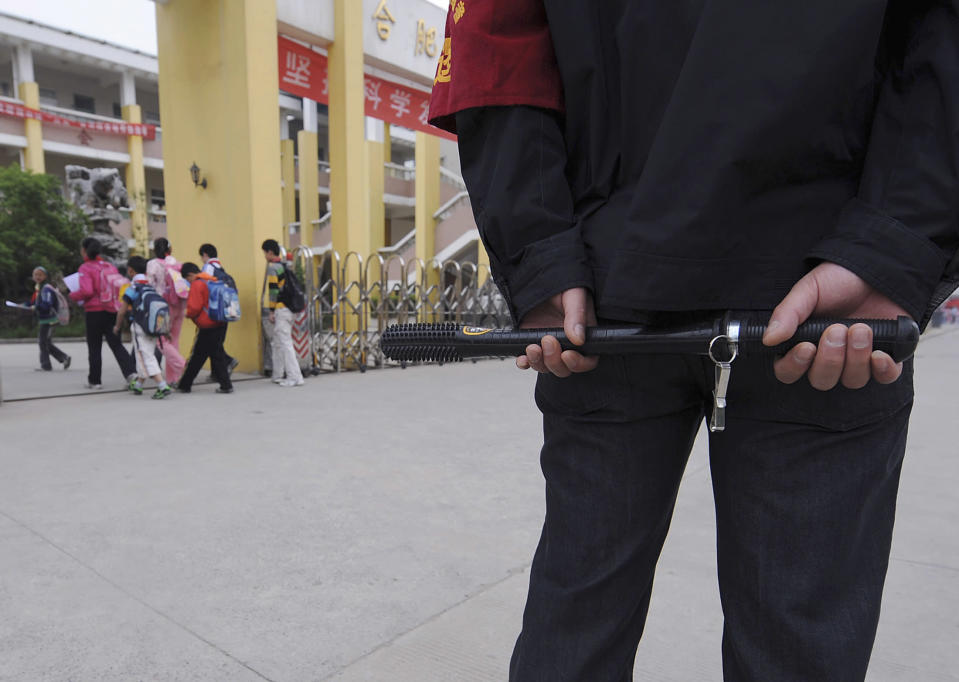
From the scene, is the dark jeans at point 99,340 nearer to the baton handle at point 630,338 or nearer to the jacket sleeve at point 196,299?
the jacket sleeve at point 196,299

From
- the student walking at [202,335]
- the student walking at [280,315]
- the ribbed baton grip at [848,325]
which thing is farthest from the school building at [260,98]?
the ribbed baton grip at [848,325]

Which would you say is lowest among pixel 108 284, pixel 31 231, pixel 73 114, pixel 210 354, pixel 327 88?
pixel 210 354

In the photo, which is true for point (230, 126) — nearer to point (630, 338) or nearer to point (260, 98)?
point (260, 98)

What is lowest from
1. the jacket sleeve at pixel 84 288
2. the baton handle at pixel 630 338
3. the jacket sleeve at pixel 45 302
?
the jacket sleeve at pixel 45 302

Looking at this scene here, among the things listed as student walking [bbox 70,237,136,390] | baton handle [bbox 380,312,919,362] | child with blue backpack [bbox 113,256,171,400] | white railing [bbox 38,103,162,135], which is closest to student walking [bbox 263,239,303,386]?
child with blue backpack [bbox 113,256,171,400]

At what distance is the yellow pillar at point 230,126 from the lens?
7.53 metres

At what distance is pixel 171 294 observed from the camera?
6.62 metres

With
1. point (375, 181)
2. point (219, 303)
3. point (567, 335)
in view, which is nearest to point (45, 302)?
point (219, 303)

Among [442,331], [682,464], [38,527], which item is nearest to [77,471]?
[38,527]

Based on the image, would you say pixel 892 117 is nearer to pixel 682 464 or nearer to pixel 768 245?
pixel 768 245

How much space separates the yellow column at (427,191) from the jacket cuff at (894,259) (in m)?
16.9

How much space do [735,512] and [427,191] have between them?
18.6 meters

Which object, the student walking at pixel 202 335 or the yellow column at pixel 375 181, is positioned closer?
→ the student walking at pixel 202 335

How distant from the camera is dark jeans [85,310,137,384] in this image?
6613 mm
